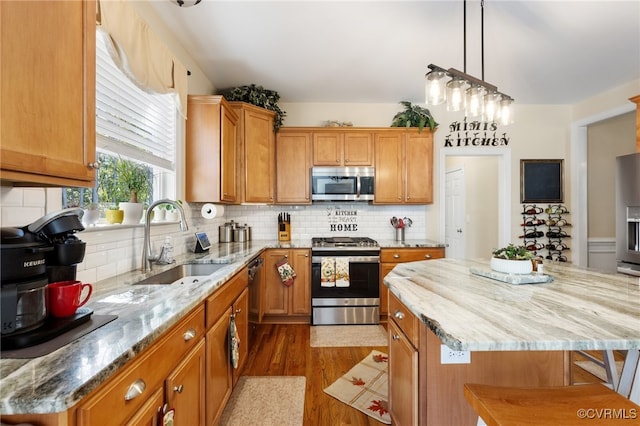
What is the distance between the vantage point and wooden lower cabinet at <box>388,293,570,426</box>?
1261mm

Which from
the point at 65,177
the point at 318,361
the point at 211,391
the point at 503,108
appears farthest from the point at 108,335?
the point at 503,108

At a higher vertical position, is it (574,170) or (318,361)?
(574,170)

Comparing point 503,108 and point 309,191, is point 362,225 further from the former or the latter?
point 503,108

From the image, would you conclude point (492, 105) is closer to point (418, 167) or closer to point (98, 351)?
point (418, 167)

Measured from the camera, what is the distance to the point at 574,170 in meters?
3.97

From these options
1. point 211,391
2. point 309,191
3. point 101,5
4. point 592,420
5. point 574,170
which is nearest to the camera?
point 592,420

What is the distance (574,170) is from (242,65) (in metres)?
4.40

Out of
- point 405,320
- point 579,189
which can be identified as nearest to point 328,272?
point 405,320

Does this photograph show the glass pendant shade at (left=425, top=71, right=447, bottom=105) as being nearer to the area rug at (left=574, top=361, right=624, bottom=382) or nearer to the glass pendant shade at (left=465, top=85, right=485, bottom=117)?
the glass pendant shade at (left=465, top=85, right=485, bottom=117)

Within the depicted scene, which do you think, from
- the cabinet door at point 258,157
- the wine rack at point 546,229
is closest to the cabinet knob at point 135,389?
the cabinet door at point 258,157

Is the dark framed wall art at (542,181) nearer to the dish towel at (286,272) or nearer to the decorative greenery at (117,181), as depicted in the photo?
the dish towel at (286,272)

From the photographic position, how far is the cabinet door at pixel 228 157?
8.94 feet

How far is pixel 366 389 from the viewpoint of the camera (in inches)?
83.8

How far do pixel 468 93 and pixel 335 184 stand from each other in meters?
1.91
